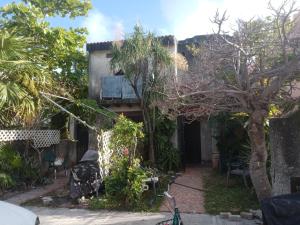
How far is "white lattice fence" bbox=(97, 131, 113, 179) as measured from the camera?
9.41 m

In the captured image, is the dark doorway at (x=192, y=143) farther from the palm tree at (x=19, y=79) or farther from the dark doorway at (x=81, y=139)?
the palm tree at (x=19, y=79)

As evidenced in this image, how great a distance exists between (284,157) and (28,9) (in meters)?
12.2

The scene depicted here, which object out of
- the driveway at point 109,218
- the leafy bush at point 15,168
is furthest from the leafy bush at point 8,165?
the driveway at point 109,218

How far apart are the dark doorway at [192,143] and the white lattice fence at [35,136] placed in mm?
6189

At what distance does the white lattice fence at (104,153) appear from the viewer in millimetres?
9406

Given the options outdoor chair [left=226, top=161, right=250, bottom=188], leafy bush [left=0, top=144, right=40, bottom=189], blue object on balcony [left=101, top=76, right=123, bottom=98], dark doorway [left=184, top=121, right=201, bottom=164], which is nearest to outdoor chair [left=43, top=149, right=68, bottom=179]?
leafy bush [left=0, top=144, right=40, bottom=189]

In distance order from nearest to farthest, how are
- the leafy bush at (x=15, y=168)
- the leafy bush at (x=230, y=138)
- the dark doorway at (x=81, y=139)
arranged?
the leafy bush at (x=15, y=168)
the leafy bush at (x=230, y=138)
the dark doorway at (x=81, y=139)

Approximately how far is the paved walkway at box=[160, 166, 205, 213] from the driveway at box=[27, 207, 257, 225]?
60 cm

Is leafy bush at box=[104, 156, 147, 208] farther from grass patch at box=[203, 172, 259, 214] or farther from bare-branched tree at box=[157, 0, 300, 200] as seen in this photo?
bare-branched tree at box=[157, 0, 300, 200]

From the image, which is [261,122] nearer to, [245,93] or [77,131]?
[245,93]

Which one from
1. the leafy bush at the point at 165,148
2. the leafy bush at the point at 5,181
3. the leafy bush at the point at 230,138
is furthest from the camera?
the leafy bush at the point at 165,148

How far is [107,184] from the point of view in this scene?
27.8 feet

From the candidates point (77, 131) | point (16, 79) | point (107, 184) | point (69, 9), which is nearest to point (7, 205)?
point (107, 184)

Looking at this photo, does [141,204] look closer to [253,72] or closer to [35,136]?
[253,72]
